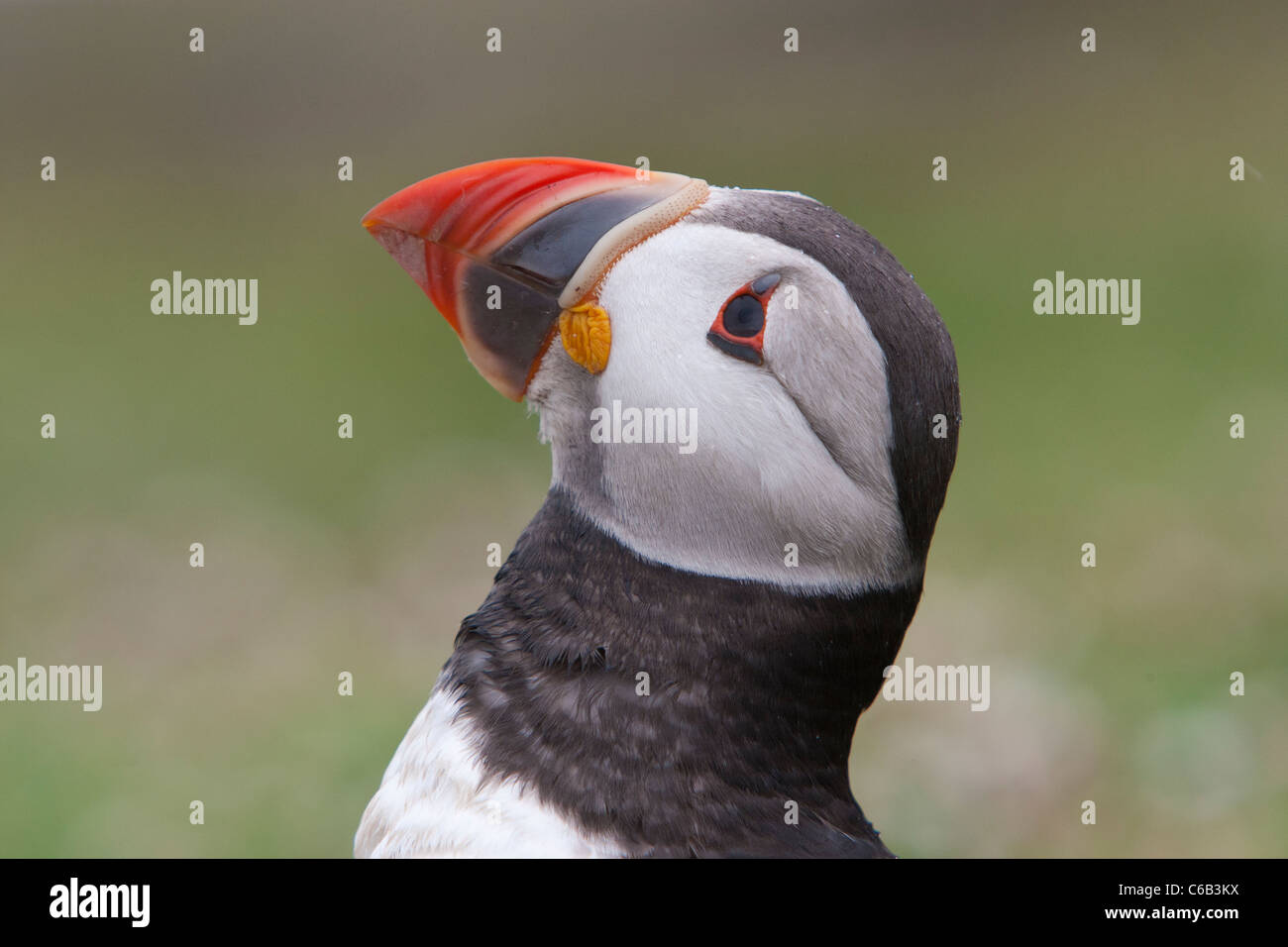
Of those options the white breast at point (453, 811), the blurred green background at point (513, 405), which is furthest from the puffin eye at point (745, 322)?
the blurred green background at point (513, 405)

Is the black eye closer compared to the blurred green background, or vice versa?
the black eye

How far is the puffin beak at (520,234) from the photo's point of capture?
253 centimetres

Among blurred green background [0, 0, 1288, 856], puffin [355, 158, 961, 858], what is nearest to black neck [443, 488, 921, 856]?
puffin [355, 158, 961, 858]

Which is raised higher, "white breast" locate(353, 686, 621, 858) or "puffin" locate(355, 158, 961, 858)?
"puffin" locate(355, 158, 961, 858)

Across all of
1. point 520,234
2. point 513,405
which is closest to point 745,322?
point 520,234

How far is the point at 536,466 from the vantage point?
28.1 feet

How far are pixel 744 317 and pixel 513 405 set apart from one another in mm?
6623

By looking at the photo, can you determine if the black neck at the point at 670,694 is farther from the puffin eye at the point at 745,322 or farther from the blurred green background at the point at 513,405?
the blurred green background at the point at 513,405

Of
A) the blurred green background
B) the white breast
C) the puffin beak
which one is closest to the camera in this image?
the white breast

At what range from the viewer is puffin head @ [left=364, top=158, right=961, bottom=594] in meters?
2.39

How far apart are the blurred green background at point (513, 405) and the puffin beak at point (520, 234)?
3105 mm

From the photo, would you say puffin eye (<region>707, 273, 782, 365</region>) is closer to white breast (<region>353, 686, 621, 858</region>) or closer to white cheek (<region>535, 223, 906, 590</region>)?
white cheek (<region>535, 223, 906, 590</region>)

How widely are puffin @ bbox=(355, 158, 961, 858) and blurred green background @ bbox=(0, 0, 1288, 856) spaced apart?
2911mm
